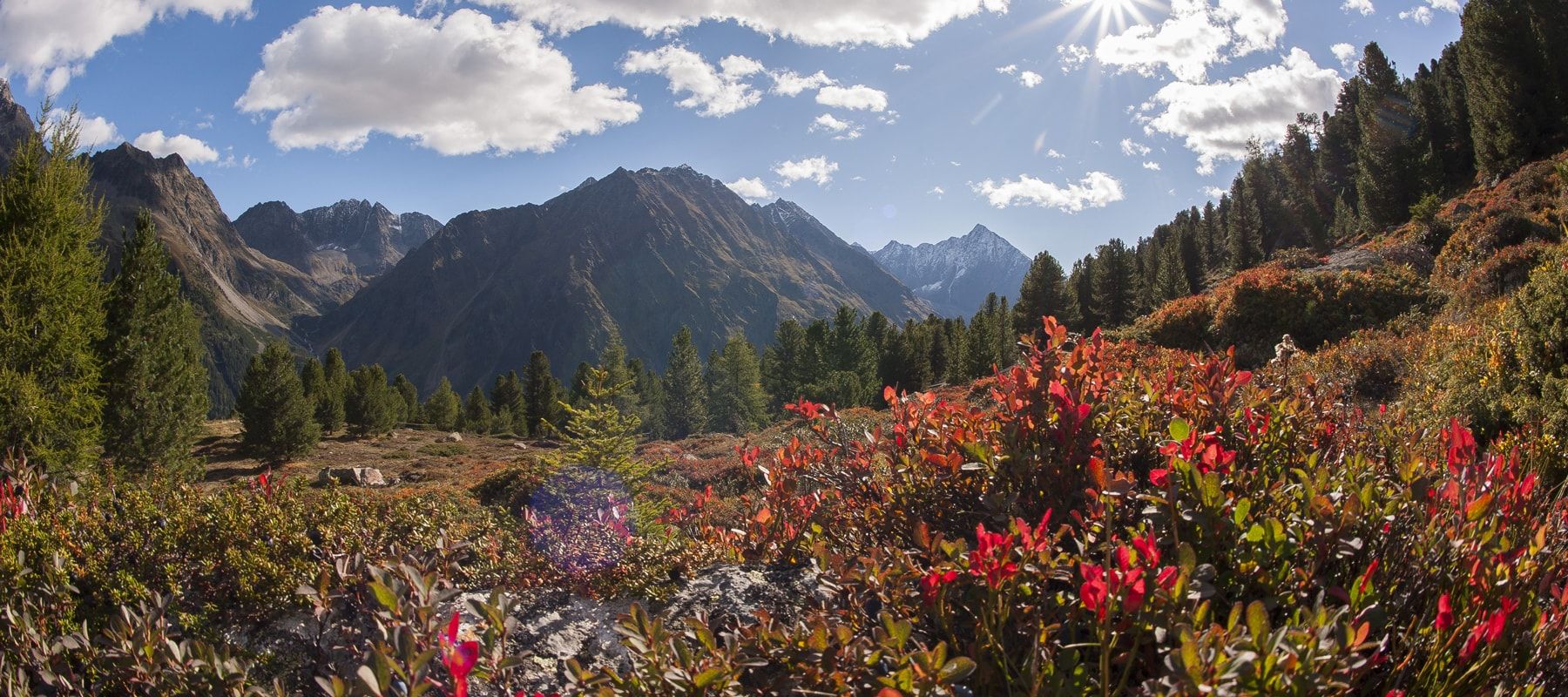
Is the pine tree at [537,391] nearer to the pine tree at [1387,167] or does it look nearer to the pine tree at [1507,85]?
the pine tree at [1387,167]

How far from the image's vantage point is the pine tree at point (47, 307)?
858cm

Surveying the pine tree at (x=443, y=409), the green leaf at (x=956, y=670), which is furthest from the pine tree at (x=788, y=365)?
the green leaf at (x=956, y=670)

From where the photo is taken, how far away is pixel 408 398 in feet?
194

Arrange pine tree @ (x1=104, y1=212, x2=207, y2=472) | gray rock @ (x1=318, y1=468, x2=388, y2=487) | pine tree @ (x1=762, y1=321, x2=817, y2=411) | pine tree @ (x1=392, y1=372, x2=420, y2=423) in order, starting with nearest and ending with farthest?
1. pine tree @ (x1=104, y1=212, x2=207, y2=472)
2. gray rock @ (x1=318, y1=468, x2=388, y2=487)
3. pine tree @ (x1=762, y1=321, x2=817, y2=411)
4. pine tree @ (x1=392, y1=372, x2=420, y2=423)

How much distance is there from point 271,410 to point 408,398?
3100cm

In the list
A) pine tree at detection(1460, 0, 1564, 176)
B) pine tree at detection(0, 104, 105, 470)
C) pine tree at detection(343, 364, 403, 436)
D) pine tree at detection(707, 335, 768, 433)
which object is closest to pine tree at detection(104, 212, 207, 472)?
pine tree at detection(0, 104, 105, 470)

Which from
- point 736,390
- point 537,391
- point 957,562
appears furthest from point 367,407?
point 957,562

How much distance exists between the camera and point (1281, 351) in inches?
139

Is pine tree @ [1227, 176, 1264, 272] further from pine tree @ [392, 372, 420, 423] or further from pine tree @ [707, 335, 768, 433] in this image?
pine tree @ [392, 372, 420, 423]

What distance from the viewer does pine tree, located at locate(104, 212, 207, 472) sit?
17344 millimetres

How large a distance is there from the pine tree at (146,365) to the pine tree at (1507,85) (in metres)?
49.1

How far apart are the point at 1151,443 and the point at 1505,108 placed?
144 ft

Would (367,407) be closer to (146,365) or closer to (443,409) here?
(443,409)

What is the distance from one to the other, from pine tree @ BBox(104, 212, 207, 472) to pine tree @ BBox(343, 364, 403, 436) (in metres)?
25.4
